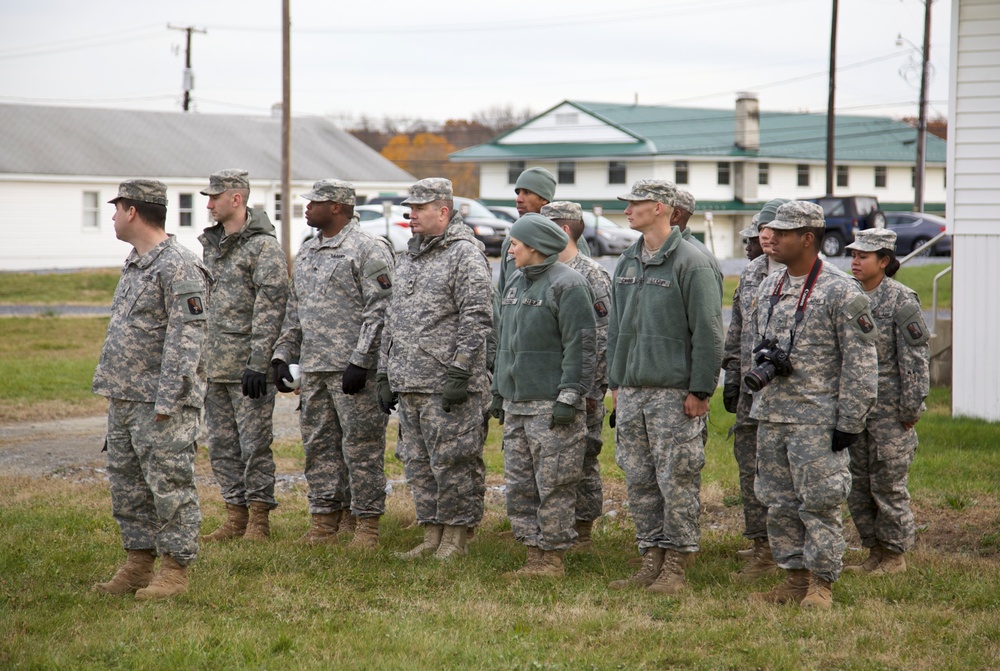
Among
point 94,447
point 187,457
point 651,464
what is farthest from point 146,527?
point 94,447

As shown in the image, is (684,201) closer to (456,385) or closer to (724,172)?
(456,385)

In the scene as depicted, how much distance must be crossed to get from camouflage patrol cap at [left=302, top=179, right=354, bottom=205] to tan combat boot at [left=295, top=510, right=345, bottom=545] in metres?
2.17

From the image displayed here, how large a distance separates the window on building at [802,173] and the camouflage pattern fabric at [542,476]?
4795 centimetres

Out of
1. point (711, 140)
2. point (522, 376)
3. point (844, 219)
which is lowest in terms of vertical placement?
point (522, 376)

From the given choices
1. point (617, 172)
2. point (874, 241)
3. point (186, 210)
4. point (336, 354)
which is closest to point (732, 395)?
point (874, 241)

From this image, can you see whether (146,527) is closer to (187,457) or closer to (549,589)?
(187,457)

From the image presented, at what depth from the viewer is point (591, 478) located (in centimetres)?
748

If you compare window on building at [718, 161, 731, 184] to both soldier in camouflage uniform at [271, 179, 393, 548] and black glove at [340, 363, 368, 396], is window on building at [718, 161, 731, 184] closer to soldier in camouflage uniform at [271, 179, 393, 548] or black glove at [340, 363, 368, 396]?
soldier in camouflage uniform at [271, 179, 393, 548]

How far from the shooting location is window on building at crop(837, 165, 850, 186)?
52562 millimetres

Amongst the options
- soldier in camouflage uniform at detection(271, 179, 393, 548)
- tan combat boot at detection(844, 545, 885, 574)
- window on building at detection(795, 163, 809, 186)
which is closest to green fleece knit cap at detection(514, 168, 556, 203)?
soldier in camouflage uniform at detection(271, 179, 393, 548)

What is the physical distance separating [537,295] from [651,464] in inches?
49.0

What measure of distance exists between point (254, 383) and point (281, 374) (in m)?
0.19

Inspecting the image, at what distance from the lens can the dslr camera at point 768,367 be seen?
18.8 ft

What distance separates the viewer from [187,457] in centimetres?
612
